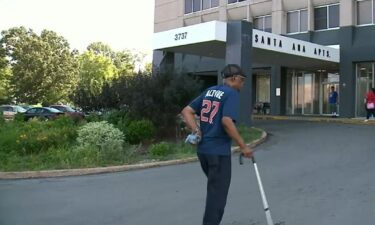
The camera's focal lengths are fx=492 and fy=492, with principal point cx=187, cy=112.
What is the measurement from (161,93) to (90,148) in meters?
3.97

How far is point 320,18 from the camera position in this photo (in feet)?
97.1

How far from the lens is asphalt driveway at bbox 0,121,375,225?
662 centimetres

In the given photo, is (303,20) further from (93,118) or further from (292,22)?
(93,118)

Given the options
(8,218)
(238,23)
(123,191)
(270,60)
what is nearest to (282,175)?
(123,191)

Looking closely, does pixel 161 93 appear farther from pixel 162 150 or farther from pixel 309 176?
pixel 309 176

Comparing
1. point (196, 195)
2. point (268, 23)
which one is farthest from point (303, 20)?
point (196, 195)

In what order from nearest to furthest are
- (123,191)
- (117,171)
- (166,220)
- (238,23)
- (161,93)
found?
(166,220) < (123,191) < (117,171) < (161,93) < (238,23)

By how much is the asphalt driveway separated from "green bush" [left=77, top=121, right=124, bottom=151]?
2.16 metres

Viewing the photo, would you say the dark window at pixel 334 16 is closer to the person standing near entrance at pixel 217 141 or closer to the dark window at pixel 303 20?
the dark window at pixel 303 20

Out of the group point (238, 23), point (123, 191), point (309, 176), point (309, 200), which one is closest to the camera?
point (309, 200)

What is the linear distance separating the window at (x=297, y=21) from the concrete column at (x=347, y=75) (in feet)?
11.2

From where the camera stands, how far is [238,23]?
64.1 ft

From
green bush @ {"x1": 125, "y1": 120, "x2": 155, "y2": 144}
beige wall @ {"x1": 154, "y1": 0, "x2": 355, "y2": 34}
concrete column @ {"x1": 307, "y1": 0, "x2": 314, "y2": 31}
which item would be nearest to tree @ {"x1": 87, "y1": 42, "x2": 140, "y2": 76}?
beige wall @ {"x1": 154, "y1": 0, "x2": 355, "y2": 34}

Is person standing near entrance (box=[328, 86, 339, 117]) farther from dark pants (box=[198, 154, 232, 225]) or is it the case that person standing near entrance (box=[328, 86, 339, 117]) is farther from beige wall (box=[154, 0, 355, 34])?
dark pants (box=[198, 154, 232, 225])
